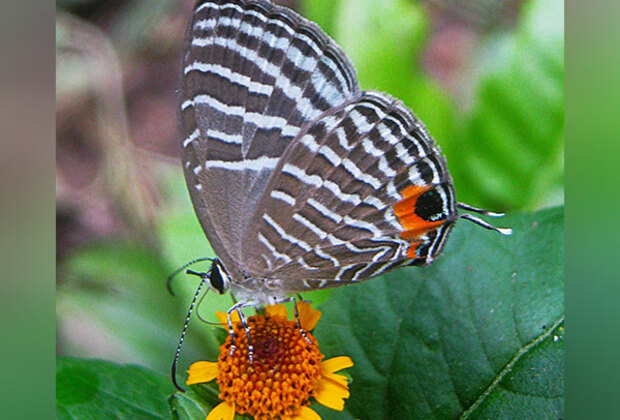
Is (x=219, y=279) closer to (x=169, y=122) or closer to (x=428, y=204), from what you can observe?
(x=428, y=204)

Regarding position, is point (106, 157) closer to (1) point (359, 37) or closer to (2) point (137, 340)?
(2) point (137, 340)

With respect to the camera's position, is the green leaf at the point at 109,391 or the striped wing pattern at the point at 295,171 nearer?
the striped wing pattern at the point at 295,171

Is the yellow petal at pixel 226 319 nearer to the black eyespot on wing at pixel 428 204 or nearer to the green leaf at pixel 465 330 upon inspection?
the green leaf at pixel 465 330

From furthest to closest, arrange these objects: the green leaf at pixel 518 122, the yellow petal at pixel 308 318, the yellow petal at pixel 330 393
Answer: the green leaf at pixel 518 122 < the yellow petal at pixel 308 318 < the yellow petal at pixel 330 393

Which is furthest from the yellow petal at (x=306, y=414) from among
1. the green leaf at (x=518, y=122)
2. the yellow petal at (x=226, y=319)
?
the green leaf at (x=518, y=122)

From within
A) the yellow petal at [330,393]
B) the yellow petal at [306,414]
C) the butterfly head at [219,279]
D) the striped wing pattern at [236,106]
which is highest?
the striped wing pattern at [236,106]

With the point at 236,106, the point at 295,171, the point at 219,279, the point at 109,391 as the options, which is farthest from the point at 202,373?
the point at 236,106
